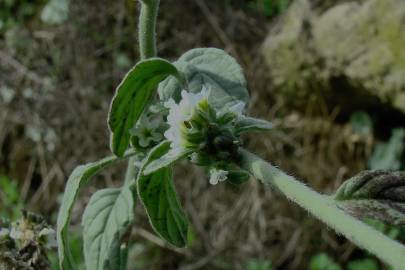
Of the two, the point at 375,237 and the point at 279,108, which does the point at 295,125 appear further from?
the point at 375,237

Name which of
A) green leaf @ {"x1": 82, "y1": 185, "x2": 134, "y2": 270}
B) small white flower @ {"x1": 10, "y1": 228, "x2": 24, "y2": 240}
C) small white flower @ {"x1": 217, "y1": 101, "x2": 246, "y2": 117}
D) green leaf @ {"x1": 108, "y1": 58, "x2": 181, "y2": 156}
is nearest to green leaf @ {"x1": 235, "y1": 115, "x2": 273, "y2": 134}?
small white flower @ {"x1": 217, "y1": 101, "x2": 246, "y2": 117}

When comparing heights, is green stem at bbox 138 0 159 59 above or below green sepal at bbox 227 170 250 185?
above

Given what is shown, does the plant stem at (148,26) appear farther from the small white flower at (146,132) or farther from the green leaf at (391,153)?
the green leaf at (391,153)

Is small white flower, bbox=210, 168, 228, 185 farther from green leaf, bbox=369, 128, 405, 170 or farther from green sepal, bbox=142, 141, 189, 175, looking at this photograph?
green leaf, bbox=369, 128, 405, 170

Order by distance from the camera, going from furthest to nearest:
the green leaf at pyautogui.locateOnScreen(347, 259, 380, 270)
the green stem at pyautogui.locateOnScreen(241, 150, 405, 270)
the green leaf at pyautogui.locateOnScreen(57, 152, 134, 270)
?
1. the green leaf at pyautogui.locateOnScreen(347, 259, 380, 270)
2. the green leaf at pyautogui.locateOnScreen(57, 152, 134, 270)
3. the green stem at pyautogui.locateOnScreen(241, 150, 405, 270)

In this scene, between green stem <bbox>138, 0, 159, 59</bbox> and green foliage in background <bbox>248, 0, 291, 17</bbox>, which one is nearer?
green stem <bbox>138, 0, 159, 59</bbox>

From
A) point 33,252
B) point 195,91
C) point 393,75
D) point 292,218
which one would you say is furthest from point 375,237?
point 292,218

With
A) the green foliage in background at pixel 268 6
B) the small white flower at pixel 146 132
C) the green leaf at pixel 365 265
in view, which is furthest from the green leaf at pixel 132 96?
the green foliage in background at pixel 268 6
